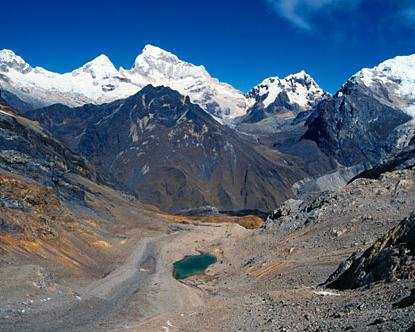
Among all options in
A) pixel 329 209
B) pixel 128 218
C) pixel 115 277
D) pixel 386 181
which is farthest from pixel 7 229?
pixel 128 218

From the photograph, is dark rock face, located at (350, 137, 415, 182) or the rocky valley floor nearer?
the rocky valley floor

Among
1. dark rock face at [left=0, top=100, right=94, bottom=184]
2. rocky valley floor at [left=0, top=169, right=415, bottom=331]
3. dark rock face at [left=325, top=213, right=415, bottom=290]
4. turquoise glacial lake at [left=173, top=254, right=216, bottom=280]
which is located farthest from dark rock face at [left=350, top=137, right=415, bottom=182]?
dark rock face at [left=325, top=213, right=415, bottom=290]

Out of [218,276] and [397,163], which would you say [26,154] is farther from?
[397,163]

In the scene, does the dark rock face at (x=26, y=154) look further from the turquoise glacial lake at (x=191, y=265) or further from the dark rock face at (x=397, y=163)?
the dark rock face at (x=397, y=163)

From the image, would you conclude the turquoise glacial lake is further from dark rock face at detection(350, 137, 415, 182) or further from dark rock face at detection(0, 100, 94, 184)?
dark rock face at detection(350, 137, 415, 182)

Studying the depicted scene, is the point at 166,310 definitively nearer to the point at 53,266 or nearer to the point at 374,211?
the point at 53,266

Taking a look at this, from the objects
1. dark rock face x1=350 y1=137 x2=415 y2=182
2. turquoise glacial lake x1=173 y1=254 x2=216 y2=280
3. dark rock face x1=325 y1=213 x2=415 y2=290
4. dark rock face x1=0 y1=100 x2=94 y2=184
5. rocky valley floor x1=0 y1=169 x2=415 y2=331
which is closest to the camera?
dark rock face x1=325 y1=213 x2=415 y2=290

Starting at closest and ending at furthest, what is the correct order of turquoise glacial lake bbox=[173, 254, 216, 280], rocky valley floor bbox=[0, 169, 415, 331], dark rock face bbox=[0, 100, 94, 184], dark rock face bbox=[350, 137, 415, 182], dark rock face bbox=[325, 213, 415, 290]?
Answer: dark rock face bbox=[325, 213, 415, 290], rocky valley floor bbox=[0, 169, 415, 331], turquoise glacial lake bbox=[173, 254, 216, 280], dark rock face bbox=[0, 100, 94, 184], dark rock face bbox=[350, 137, 415, 182]

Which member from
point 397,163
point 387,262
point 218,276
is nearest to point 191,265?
point 218,276
